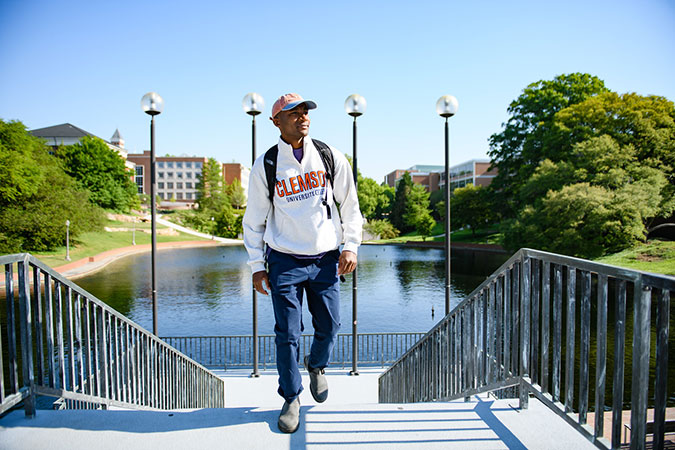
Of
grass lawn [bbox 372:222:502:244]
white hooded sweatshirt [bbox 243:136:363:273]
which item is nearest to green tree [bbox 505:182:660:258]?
grass lawn [bbox 372:222:502:244]

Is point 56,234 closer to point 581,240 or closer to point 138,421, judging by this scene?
point 581,240

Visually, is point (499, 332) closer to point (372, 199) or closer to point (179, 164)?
point (372, 199)

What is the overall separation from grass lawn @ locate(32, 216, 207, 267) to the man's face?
132ft

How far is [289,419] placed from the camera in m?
2.57

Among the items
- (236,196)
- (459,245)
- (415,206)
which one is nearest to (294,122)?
(459,245)

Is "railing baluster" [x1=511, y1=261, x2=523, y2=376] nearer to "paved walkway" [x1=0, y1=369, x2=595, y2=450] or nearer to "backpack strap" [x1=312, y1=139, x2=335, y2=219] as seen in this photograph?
"paved walkway" [x1=0, y1=369, x2=595, y2=450]

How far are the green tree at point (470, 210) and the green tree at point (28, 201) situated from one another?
153 ft

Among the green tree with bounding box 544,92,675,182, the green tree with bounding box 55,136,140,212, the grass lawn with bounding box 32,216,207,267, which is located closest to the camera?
the green tree with bounding box 544,92,675,182

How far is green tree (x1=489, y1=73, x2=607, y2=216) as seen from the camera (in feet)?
136

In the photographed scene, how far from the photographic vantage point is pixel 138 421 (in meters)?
2.67

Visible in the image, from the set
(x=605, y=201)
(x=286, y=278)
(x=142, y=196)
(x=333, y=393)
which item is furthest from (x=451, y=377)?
(x=142, y=196)

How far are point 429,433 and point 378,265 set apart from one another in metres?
42.4

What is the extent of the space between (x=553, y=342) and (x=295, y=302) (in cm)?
147

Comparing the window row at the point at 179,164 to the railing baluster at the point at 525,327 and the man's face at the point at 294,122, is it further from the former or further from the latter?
the railing baluster at the point at 525,327
